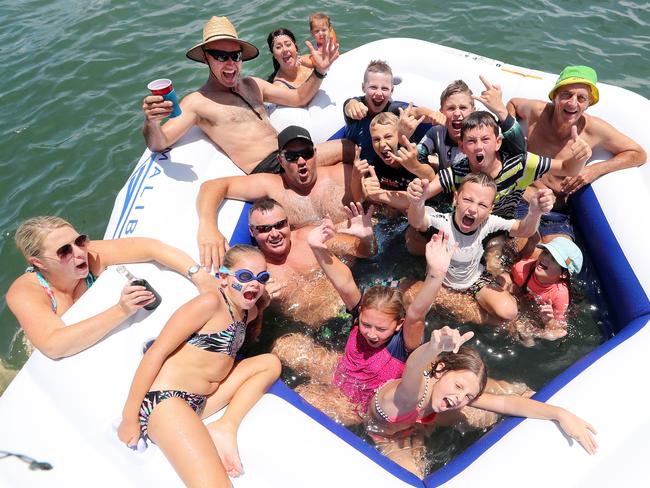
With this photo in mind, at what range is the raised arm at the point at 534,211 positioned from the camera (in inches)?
113

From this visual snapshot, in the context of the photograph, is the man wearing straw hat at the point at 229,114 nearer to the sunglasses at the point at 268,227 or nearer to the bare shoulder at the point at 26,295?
the sunglasses at the point at 268,227

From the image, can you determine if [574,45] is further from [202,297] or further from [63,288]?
[63,288]

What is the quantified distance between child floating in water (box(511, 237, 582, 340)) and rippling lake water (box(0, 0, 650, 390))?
3.78 m

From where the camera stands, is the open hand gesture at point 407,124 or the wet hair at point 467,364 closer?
the wet hair at point 467,364

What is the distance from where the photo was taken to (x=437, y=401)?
2.47m

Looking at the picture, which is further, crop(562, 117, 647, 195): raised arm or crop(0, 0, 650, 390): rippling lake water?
crop(0, 0, 650, 390): rippling lake water

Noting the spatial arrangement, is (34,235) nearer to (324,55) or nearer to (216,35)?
(216,35)

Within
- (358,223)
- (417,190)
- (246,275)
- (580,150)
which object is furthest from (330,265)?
(580,150)

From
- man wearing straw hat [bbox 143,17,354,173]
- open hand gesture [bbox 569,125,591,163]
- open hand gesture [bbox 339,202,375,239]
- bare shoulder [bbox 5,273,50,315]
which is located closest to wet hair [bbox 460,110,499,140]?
open hand gesture [bbox 569,125,591,163]

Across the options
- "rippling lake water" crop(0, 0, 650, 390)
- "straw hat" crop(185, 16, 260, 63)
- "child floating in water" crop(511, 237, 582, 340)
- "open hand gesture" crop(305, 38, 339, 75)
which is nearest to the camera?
"child floating in water" crop(511, 237, 582, 340)

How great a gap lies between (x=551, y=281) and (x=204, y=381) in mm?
2201

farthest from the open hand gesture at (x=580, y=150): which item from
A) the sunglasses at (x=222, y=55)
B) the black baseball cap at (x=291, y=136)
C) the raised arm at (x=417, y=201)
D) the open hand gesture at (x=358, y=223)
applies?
the sunglasses at (x=222, y=55)

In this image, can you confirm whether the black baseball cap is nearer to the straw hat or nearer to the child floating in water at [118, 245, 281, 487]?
the straw hat

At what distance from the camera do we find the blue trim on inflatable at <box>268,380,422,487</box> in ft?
7.61
